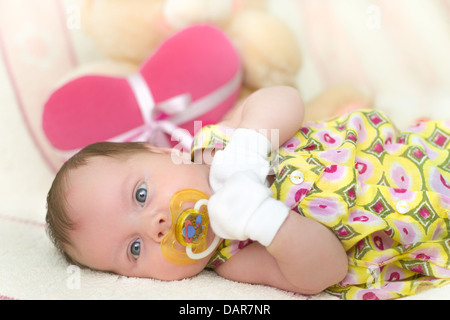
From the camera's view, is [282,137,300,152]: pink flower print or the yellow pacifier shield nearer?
the yellow pacifier shield

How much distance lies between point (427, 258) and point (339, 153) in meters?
0.26

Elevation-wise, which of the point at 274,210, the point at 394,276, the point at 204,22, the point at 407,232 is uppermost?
the point at 204,22

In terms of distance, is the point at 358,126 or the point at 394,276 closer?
the point at 394,276

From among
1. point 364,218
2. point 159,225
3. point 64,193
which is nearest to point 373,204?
point 364,218

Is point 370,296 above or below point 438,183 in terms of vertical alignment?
below

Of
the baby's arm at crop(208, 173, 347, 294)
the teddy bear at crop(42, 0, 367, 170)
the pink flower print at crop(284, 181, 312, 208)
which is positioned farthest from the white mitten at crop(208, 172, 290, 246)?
the teddy bear at crop(42, 0, 367, 170)

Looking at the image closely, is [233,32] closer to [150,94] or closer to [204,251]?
[150,94]

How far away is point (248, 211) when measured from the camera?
0.90 metres

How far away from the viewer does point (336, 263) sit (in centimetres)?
96

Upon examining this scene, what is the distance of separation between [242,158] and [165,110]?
471mm

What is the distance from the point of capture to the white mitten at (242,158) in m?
1.00

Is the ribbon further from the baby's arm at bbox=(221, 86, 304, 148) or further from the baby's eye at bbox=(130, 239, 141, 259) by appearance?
the baby's eye at bbox=(130, 239, 141, 259)

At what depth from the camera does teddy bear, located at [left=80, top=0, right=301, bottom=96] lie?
1478 mm

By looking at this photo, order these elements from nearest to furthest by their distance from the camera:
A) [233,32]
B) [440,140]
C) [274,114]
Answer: [274,114] < [440,140] < [233,32]
